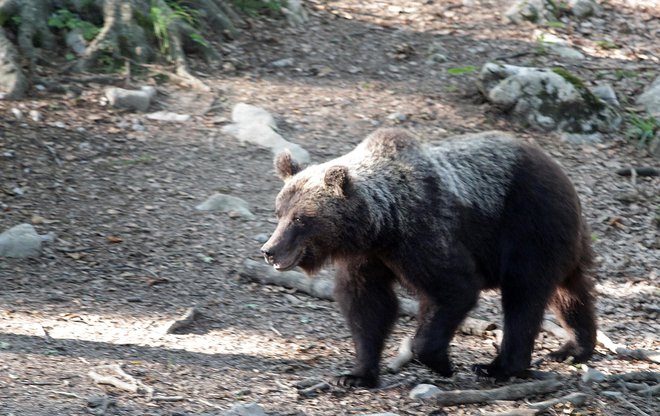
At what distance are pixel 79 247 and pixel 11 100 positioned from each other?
269cm

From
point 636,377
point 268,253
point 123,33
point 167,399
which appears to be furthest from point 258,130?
point 636,377

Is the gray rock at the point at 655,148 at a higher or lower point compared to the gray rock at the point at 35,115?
lower

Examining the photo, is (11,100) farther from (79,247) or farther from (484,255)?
(484,255)

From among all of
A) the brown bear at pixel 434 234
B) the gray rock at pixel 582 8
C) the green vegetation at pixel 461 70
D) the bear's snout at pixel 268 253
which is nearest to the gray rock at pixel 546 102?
the green vegetation at pixel 461 70

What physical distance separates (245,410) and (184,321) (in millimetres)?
1882

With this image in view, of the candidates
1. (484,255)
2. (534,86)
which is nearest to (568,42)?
(534,86)

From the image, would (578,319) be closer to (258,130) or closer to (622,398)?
(622,398)

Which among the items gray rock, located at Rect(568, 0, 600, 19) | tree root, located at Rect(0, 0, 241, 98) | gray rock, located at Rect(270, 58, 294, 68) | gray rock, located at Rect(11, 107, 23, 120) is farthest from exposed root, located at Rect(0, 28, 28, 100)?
A: gray rock, located at Rect(568, 0, 600, 19)

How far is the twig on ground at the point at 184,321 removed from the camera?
729 cm

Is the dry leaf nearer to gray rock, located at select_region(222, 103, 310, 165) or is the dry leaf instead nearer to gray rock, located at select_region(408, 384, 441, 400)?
gray rock, located at select_region(222, 103, 310, 165)

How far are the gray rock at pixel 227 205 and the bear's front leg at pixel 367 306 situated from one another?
2664mm

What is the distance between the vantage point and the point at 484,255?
23.0 ft

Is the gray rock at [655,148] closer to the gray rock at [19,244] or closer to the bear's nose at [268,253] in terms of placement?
the bear's nose at [268,253]

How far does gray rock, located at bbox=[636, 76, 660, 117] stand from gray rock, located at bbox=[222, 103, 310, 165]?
4952mm
